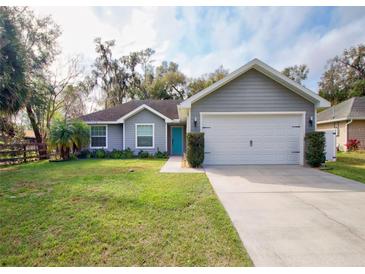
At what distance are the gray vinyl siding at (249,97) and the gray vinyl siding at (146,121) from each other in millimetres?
4952

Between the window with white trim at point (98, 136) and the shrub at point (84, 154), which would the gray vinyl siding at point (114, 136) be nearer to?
the window with white trim at point (98, 136)

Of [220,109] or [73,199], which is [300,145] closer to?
[220,109]

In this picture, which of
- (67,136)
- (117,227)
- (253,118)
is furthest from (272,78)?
(67,136)

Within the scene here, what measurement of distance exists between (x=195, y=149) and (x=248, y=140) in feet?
8.83

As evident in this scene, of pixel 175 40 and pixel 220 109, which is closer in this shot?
pixel 220 109

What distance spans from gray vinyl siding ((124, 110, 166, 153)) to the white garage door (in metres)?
5.09

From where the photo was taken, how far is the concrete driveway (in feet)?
8.45

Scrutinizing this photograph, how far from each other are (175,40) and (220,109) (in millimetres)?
4128

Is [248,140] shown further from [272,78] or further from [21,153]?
[21,153]

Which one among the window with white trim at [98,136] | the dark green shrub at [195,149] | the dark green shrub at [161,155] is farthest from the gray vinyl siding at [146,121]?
the dark green shrub at [195,149]

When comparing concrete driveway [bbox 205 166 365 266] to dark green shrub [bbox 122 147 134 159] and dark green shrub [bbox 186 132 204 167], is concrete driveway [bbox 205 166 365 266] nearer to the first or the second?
dark green shrub [bbox 186 132 204 167]

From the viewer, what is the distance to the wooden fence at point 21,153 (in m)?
10.5
